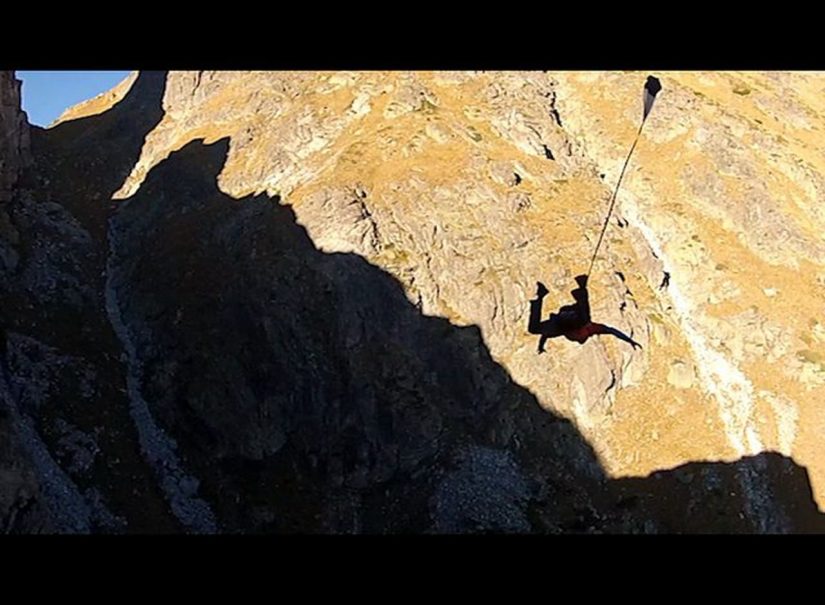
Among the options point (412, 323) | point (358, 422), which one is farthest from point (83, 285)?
point (412, 323)

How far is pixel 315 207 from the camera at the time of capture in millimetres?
60875

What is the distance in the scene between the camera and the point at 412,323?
56.9m

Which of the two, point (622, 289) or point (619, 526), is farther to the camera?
point (622, 289)

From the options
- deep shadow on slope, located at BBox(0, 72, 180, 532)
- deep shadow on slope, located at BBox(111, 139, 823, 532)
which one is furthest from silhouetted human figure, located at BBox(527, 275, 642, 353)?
deep shadow on slope, located at BBox(0, 72, 180, 532)

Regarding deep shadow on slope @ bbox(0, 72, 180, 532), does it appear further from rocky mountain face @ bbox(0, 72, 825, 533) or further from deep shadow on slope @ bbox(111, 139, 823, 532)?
deep shadow on slope @ bbox(111, 139, 823, 532)

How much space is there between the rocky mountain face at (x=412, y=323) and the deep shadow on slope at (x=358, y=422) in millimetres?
178

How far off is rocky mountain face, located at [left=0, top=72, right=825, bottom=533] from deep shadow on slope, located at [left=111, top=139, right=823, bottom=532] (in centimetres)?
18

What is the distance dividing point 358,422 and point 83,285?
24731mm

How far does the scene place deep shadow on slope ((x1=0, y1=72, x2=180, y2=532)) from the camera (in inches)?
1849

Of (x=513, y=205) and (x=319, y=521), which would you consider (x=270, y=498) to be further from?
(x=513, y=205)

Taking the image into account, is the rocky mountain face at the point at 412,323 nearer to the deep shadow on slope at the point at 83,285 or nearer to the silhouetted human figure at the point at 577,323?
the deep shadow on slope at the point at 83,285

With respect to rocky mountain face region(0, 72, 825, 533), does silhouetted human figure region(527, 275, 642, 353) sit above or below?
above

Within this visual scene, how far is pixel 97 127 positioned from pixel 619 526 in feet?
221
